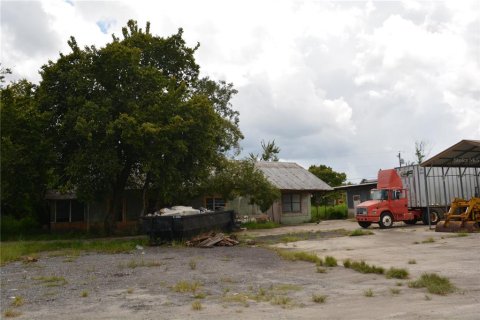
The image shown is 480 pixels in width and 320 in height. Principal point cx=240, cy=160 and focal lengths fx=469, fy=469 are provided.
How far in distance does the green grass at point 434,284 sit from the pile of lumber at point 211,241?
431 inches

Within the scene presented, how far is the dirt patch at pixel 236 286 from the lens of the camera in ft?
25.2

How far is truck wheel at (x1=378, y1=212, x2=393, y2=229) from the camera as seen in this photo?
2719 centimetres

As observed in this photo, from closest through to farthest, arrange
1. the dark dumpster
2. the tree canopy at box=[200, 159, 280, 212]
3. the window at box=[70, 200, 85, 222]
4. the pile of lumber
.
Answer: the pile of lumber
the dark dumpster
the tree canopy at box=[200, 159, 280, 212]
the window at box=[70, 200, 85, 222]

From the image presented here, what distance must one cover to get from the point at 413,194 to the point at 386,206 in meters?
2.85

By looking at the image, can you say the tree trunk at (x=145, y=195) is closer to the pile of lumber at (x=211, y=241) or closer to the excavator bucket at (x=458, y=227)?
the pile of lumber at (x=211, y=241)

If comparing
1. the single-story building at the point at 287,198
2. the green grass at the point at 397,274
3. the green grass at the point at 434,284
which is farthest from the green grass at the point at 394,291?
the single-story building at the point at 287,198

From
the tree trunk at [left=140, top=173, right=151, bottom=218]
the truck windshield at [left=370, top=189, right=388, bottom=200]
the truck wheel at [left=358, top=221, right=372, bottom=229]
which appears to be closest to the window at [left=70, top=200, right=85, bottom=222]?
the tree trunk at [left=140, top=173, right=151, bottom=218]

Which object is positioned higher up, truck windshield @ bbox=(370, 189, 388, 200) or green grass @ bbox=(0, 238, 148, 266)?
truck windshield @ bbox=(370, 189, 388, 200)

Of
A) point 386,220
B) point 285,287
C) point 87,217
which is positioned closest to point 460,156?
point 386,220

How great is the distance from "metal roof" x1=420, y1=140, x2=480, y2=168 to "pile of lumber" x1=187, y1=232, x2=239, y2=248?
11.9m

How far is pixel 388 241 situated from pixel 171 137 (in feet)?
35.1

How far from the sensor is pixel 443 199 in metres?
29.2

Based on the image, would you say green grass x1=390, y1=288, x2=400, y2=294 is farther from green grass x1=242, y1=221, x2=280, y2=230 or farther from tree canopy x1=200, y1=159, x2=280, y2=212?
green grass x1=242, y1=221, x2=280, y2=230

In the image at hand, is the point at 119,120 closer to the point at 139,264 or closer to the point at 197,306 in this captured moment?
the point at 139,264
